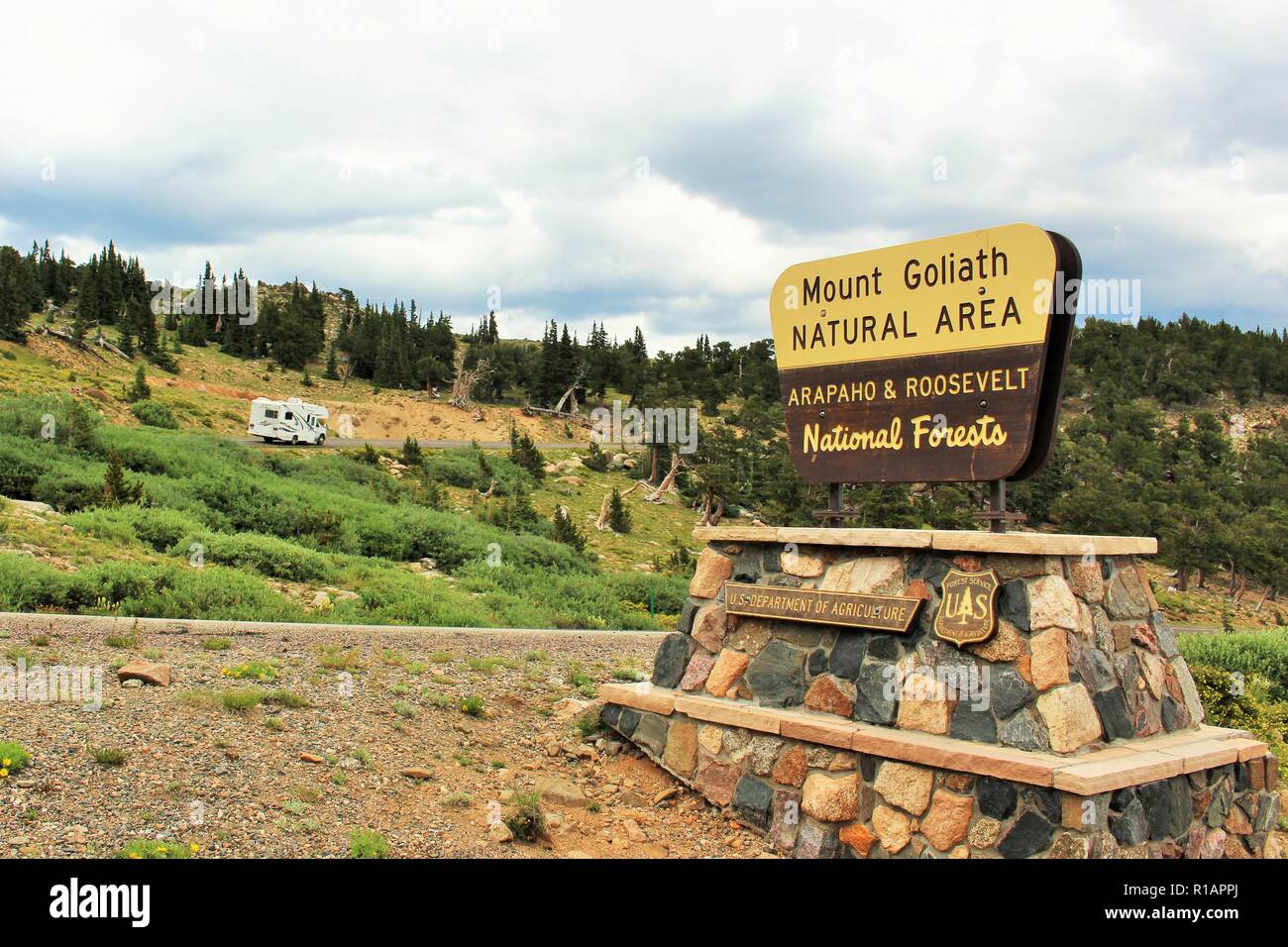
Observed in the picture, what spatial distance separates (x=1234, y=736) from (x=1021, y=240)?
3.91 m

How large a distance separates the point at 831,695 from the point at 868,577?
3.07 ft

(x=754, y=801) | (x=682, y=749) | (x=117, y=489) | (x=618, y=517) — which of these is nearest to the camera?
(x=754, y=801)

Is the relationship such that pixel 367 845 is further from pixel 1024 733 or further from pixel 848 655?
Result: pixel 1024 733

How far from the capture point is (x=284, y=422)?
38812 millimetres

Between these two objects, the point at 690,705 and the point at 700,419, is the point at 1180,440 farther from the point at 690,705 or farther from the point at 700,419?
the point at 690,705

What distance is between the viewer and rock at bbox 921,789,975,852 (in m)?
6.14

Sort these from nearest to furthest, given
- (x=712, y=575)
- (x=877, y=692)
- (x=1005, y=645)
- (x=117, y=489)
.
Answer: (x=1005, y=645) < (x=877, y=692) < (x=712, y=575) < (x=117, y=489)

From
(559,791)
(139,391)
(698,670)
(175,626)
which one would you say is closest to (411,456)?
(139,391)

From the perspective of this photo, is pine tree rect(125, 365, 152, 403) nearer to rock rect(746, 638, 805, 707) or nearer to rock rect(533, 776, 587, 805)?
rock rect(533, 776, 587, 805)

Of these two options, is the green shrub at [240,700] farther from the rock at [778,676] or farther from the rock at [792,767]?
the rock at [792,767]

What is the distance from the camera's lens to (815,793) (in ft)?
22.8

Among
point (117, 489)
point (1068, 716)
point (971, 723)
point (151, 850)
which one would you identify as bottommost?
point (151, 850)

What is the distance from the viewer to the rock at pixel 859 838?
6.67 metres
